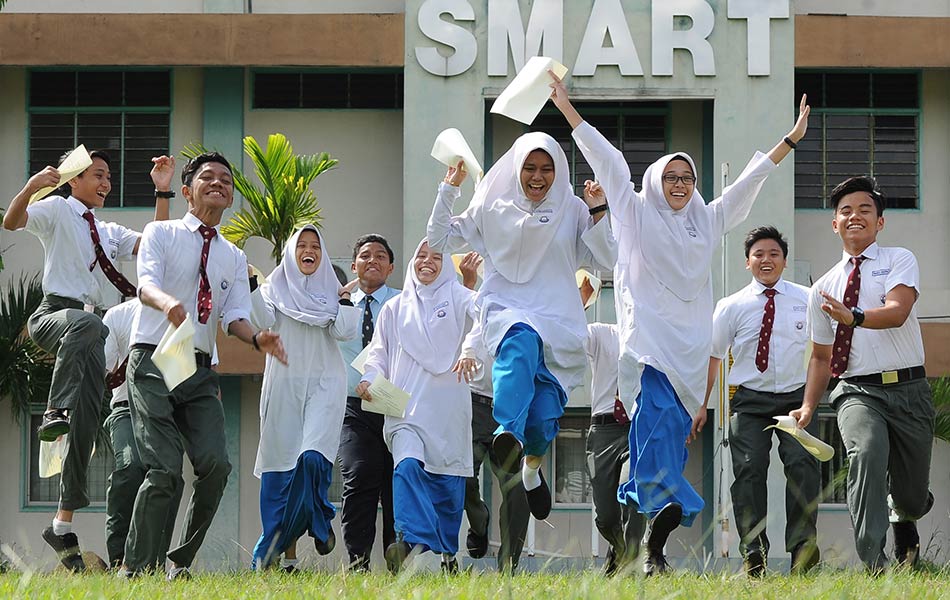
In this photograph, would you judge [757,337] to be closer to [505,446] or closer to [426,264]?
[426,264]

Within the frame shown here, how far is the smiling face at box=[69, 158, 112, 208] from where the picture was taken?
942 centimetres

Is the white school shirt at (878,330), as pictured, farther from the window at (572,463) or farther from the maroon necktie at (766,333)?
the window at (572,463)

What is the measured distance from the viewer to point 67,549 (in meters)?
8.88

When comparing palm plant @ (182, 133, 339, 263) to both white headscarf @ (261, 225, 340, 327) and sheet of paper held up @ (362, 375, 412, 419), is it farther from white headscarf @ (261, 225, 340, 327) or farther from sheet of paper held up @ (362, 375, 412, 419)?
sheet of paper held up @ (362, 375, 412, 419)

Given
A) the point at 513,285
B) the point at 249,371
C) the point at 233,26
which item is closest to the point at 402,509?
the point at 513,285

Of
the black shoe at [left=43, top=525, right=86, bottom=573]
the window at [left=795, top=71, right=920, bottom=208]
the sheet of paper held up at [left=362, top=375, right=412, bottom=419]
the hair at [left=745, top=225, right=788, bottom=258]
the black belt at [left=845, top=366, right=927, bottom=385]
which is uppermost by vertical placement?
the window at [left=795, top=71, right=920, bottom=208]

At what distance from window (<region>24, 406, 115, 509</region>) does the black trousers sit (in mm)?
9826

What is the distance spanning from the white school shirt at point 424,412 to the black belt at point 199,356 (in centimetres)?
180

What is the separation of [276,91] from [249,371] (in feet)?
12.8

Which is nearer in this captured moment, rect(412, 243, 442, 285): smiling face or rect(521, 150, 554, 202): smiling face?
rect(521, 150, 554, 202): smiling face

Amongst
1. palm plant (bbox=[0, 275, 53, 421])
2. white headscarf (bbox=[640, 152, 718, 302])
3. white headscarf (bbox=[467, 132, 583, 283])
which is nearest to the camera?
white headscarf (bbox=[467, 132, 583, 283])

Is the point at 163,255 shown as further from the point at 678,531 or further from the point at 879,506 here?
the point at 678,531

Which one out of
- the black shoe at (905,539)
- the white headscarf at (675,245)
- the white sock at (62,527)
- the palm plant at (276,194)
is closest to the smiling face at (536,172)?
the white headscarf at (675,245)

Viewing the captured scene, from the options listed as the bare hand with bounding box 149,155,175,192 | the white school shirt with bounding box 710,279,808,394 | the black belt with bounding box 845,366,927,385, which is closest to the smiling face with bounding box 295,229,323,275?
the bare hand with bounding box 149,155,175,192
